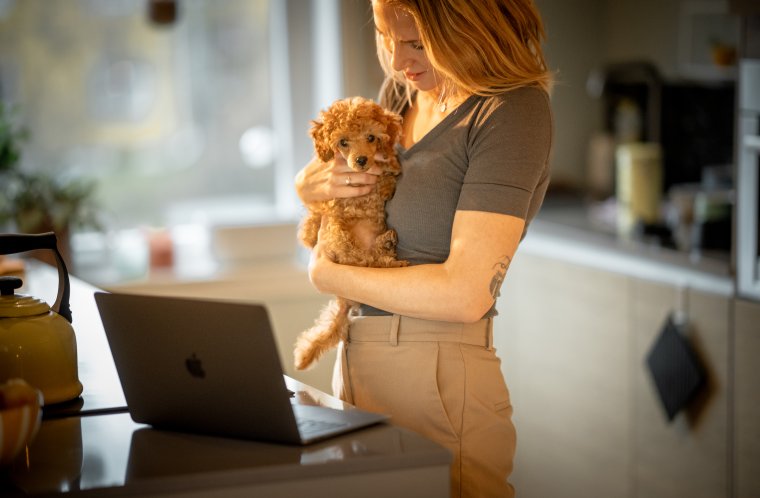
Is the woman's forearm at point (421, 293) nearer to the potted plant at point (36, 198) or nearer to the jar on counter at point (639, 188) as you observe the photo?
the jar on counter at point (639, 188)

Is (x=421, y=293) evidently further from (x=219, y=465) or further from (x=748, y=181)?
(x=748, y=181)

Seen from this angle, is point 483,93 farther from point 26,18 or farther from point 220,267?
point 26,18

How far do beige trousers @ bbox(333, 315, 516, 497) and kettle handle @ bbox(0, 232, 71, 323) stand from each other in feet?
1.57

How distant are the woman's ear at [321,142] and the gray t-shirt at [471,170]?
0.14 metres

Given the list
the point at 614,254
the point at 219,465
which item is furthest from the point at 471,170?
the point at 614,254

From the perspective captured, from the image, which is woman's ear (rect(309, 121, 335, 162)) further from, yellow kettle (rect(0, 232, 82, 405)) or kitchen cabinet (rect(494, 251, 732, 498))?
kitchen cabinet (rect(494, 251, 732, 498))

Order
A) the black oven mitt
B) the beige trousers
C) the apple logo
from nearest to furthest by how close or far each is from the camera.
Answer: the apple logo → the beige trousers → the black oven mitt

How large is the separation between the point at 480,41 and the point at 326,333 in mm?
535

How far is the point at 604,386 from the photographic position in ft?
9.67

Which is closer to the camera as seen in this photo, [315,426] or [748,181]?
[315,426]

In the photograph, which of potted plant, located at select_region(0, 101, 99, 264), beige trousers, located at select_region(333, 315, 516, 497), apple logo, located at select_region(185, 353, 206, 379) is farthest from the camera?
potted plant, located at select_region(0, 101, 99, 264)

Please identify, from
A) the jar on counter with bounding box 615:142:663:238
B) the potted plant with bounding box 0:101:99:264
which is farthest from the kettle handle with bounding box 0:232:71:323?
the jar on counter with bounding box 615:142:663:238

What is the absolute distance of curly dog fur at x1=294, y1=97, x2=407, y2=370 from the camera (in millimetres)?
1647

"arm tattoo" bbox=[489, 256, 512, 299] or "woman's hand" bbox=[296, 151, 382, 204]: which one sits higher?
"woman's hand" bbox=[296, 151, 382, 204]
